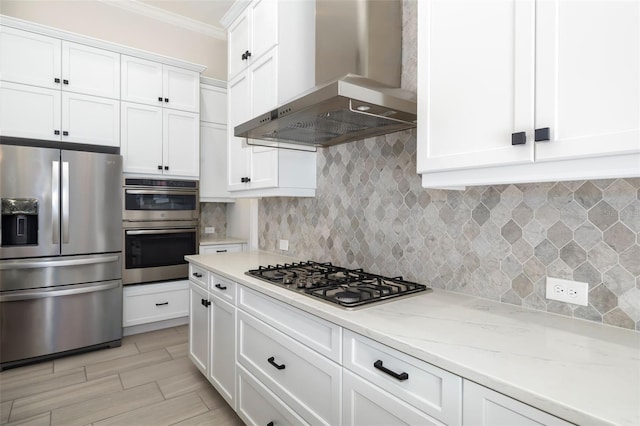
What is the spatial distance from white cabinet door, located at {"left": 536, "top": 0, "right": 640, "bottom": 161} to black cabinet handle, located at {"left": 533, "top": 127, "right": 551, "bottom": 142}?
0.01m

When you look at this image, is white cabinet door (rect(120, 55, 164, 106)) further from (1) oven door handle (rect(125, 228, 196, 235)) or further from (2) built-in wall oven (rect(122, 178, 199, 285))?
(1) oven door handle (rect(125, 228, 196, 235))

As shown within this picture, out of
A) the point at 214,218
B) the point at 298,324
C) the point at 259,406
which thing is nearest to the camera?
the point at 298,324

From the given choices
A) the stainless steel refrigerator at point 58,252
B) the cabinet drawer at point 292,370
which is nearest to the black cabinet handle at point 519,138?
the cabinet drawer at point 292,370

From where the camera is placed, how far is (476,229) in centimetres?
146

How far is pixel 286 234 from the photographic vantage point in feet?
8.96

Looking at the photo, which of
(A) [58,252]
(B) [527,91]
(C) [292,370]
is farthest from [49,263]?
(B) [527,91]

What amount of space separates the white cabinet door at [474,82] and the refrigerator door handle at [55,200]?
2.90 m

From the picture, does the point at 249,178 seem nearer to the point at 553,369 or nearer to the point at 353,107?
the point at 353,107

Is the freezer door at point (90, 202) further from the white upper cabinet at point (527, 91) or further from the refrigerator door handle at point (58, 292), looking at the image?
the white upper cabinet at point (527, 91)

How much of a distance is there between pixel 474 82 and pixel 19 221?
10.7 ft

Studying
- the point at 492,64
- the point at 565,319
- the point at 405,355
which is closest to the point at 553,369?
the point at 405,355

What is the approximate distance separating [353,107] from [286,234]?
148 cm

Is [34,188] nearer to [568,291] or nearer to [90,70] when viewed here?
[90,70]

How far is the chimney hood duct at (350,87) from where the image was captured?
141 cm
